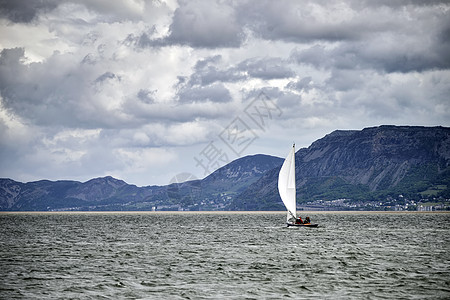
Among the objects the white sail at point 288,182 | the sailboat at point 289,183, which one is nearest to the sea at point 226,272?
the sailboat at point 289,183

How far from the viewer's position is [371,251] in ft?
286

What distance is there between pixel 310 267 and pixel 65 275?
28151mm

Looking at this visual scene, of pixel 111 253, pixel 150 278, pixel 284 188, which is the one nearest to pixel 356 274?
pixel 150 278

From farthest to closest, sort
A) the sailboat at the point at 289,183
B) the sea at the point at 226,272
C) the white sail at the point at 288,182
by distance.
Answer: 1. the white sail at the point at 288,182
2. the sailboat at the point at 289,183
3. the sea at the point at 226,272

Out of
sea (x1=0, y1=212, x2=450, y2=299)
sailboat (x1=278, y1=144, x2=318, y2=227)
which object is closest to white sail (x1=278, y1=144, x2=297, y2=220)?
sailboat (x1=278, y1=144, x2=318, y2=227)

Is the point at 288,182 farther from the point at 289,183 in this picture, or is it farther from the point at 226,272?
the point at 226,272

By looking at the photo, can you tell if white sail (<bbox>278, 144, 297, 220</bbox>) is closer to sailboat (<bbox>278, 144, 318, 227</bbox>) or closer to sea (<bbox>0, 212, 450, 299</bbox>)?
A: sailboat (<bbox>278, 144, 318, 227</bbox>)

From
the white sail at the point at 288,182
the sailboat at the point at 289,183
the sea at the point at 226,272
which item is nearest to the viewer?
the sea at the point at 226,272

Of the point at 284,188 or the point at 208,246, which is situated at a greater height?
the point at 284,188

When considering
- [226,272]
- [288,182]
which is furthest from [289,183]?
[226,272]

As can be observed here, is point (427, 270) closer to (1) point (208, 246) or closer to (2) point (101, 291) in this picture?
(2) point (101, 291)

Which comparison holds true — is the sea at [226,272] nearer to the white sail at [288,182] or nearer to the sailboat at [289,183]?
the sailboat at [289,183]

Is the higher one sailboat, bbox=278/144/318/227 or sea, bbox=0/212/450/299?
sailboat, bbox=278/144/318/227

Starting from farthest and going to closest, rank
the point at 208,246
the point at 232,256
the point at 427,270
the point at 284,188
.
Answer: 1. the point at 284,188
2. the point at 208,246
3. the point at 232,256
4. the point at 427,270
